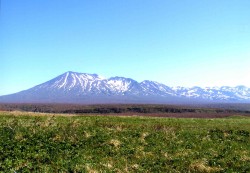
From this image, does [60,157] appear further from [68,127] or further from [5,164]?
[68,127]

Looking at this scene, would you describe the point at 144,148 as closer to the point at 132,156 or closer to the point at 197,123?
the point at 132,156

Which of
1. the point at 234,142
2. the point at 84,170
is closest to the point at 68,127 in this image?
the point at 84,170

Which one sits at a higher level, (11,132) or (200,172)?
(11,132)

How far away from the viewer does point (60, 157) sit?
86.1ft

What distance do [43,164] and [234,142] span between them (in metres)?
19.2

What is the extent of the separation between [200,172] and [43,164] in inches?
478

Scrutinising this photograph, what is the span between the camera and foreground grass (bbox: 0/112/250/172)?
82.3 ft

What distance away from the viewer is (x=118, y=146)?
29.9 m

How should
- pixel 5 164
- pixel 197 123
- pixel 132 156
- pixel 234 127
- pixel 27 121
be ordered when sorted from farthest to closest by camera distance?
pixel 197 123, pixel 234 127, pixel 27 121, pixel 132 156, pixel 5 164

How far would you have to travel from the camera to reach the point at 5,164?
2333cm

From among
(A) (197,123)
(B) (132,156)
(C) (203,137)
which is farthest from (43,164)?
(A) (197,123)

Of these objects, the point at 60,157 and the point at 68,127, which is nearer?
the point at 60,157

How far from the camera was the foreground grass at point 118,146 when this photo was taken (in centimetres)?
2508

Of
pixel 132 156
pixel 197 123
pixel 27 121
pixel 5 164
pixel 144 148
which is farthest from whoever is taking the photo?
pixel 197 123
